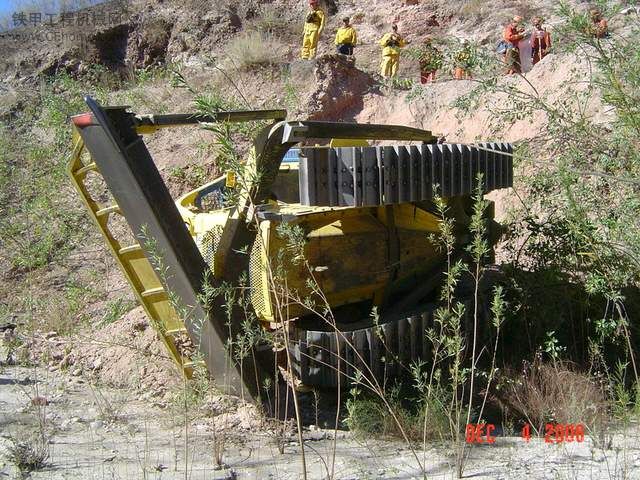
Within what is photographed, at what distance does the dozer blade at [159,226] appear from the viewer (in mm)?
3885

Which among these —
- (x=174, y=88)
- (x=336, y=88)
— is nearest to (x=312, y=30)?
(x=336, y=88)

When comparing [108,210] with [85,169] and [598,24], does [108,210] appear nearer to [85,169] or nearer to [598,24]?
[85,169]

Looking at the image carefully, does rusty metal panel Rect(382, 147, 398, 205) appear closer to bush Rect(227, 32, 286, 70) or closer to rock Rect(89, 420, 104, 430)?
rock Rect(89, 420, 104, 430)

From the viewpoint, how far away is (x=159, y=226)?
3.99 m

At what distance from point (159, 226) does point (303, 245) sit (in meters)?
0.95

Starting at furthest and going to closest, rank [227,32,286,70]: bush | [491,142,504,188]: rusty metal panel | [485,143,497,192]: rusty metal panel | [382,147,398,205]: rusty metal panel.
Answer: [227,32,286,70]: bush < [491,142,504,188]: rusty metal panel < [485,143,497,192]: rusty metal panel < [382,147,398,205]: rusty metal panel

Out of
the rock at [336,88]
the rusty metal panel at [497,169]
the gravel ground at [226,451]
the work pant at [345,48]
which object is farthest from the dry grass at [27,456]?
the work pant at [345,48]

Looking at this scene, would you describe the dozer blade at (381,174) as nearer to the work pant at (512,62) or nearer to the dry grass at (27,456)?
the work pant at (512,62)

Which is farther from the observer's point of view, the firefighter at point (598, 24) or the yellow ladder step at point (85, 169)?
the firefighter at point (598, 24)

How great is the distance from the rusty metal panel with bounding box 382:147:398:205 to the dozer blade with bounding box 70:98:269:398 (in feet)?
4.04

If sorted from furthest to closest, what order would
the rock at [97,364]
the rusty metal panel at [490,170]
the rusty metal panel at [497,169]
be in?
the rock at [97,364], the rusty metal panel at [497,169], the rusty metal panel at [490,170]

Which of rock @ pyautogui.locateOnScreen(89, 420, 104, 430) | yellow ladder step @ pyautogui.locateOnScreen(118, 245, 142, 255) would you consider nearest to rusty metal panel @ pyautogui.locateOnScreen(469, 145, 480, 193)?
yellow ladder step @ pyautogui.locateOnScreen(118, 245, 142, 255)

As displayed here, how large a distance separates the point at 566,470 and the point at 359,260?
1.91m

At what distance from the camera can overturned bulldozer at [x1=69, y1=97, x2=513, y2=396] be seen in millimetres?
3945
